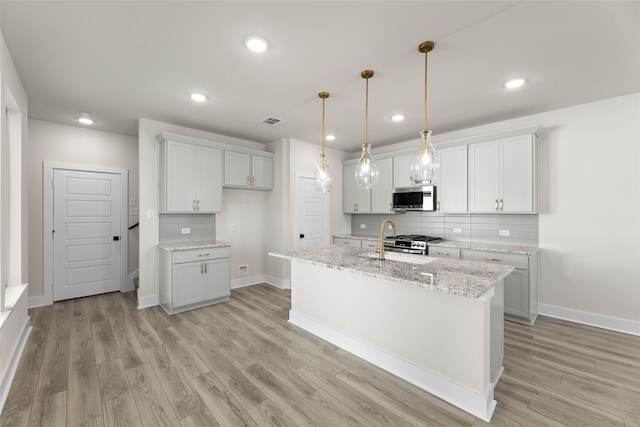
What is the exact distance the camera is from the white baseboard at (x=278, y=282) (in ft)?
16.0

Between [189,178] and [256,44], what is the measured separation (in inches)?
98.2

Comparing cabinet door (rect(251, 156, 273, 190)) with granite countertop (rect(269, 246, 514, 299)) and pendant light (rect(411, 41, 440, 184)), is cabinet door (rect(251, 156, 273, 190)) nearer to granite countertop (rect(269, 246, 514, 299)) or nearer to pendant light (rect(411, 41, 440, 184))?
granite countertop (rect(269, 246, 514, 299))

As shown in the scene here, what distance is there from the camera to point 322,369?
2432 millimetres

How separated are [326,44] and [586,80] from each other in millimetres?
2641

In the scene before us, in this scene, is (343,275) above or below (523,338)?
above

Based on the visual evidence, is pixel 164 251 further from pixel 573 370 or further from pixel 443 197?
pixel 573 370

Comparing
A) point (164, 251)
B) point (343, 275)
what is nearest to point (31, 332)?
point (164, 251)

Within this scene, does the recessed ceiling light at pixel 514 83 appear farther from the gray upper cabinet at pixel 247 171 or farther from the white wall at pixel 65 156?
the white wall at pixel 65 156

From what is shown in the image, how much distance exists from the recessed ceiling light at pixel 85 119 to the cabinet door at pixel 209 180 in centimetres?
147

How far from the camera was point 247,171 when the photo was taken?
4.78 meters

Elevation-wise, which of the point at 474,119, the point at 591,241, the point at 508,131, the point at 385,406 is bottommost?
the point at 385,406

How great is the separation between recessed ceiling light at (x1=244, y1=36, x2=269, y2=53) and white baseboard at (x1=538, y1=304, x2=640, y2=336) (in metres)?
4.40

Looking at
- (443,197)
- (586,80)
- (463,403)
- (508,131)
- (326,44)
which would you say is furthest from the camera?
(443,197)

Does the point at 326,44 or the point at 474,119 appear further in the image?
the point at 474,119
